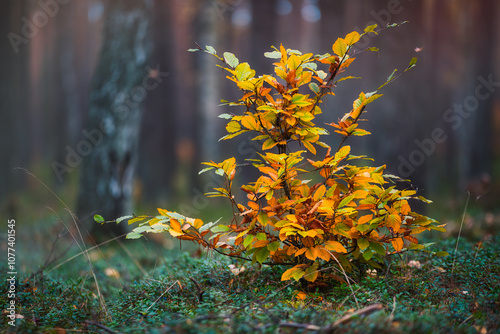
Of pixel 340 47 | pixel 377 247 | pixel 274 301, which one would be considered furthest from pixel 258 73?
pixel 274 301

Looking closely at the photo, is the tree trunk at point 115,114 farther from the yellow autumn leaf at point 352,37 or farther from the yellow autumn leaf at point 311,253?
the yellow autumn leaf at point 352,37

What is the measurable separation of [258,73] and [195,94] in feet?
17.9

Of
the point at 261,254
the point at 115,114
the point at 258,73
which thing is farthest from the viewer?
the point at 258,73

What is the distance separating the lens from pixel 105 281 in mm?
3869

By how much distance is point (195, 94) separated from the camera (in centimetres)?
1712

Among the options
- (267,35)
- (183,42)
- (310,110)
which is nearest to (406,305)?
(310,110)

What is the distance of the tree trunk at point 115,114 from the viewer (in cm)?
625

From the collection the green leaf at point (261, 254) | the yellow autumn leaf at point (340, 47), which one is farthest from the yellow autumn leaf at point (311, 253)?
the yellow autumn leaf at point (340, 47)

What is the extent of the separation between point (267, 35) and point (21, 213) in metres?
9.59

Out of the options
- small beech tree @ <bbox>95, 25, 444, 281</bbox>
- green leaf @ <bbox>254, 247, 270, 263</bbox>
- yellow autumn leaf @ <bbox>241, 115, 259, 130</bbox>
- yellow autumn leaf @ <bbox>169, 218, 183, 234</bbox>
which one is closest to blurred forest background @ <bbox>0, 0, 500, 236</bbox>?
small beech tree @ <bbox>95, 25, 444, 281</bbox>

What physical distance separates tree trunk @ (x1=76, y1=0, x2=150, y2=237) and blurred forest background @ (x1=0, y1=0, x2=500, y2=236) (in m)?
0.02

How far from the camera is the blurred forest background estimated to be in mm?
6340

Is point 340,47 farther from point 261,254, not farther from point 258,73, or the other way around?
point 258,73

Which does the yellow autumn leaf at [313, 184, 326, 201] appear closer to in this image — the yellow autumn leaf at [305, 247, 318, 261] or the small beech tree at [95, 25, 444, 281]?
the small beech tree at [95, 25, 444, 281]
